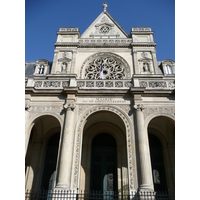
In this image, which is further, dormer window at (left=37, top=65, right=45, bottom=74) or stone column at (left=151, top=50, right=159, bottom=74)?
dormer window at (left=37, top=65, right=45, bottom=74)

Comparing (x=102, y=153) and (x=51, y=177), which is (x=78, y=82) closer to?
(x=102, y=153)

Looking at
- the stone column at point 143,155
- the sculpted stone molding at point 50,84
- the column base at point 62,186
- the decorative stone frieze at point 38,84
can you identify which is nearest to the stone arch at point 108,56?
the sculpted stone molding at point 50,84

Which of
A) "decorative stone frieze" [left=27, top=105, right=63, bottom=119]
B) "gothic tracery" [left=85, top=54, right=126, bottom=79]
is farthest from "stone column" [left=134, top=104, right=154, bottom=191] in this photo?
"gothic tracery" [left=85, top=54, right=126, bottom=79]

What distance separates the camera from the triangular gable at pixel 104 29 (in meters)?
20.2

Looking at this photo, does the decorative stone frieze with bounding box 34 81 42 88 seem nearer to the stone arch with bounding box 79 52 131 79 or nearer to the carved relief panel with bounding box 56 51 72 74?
the carved relief panel with bounding box 56 51 72 74

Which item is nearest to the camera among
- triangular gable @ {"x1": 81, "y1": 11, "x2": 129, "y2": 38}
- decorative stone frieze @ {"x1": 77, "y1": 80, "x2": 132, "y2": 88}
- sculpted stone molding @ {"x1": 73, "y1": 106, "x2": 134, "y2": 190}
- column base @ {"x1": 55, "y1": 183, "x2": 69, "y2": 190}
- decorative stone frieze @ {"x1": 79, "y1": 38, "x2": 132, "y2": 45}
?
column base @ {"x1": 55, "y1": 183, "x2": 69, "y2": 190}

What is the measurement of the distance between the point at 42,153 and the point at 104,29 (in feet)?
52.1

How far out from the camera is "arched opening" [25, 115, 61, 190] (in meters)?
11.5

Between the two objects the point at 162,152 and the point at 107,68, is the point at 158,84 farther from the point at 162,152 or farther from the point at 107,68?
the point at 107,68

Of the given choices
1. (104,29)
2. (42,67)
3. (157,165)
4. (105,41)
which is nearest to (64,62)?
(42,67)

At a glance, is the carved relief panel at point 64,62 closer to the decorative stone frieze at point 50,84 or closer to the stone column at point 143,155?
the decorative stone frieze at point 50,84

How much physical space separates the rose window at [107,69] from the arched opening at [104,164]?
6261 millimetres

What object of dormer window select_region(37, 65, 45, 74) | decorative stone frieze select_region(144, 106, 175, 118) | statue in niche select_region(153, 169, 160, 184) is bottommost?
statue in niche select_region(153, 169, 160, 184)

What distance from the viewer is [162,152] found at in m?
12.7
